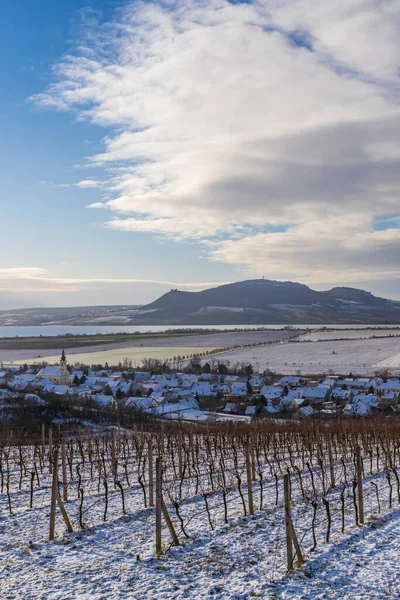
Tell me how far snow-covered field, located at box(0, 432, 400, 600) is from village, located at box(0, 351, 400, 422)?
→ 98.6 feet

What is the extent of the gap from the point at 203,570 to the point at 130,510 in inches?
186

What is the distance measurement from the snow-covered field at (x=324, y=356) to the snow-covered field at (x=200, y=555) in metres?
66.9

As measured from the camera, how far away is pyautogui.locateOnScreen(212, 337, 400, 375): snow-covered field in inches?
3206

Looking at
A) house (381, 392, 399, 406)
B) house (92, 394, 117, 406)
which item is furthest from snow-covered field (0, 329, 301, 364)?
house (381, 392, 399, 406)

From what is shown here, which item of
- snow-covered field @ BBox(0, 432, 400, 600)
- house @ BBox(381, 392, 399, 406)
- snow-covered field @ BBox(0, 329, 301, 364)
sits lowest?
house @ BBox(381, 392, 399, 406)

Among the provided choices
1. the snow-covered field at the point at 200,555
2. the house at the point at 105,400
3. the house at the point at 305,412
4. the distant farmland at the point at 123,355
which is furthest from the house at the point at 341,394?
the snow-covered field at the point at 200,555

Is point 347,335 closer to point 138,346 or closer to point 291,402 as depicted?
point 138,346

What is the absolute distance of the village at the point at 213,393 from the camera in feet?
163

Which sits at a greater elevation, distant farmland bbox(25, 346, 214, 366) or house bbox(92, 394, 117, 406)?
distant farmland bbox(25, 346, 214, 366)

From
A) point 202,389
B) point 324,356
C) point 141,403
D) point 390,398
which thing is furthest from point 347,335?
point 141,403

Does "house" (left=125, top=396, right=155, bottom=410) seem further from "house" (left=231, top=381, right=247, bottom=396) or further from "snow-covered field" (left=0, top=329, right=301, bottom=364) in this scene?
"snow-covered field" (left=0, top=329, right=301, bottom=364)

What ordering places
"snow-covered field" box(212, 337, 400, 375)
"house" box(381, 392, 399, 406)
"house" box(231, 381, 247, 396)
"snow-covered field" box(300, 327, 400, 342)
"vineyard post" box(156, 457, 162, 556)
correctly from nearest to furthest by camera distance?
"vineyard post" box(156, 457, 162, 556) → "house" box(381, 392, 399, 406) → "house" box(231, 381, 247, 396) → "snow-covered field" box(212, 337, 400, 375) → "snow-covered field" box(300, 327, 400, 342)

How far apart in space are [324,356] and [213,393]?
134 feet

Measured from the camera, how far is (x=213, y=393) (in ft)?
211
